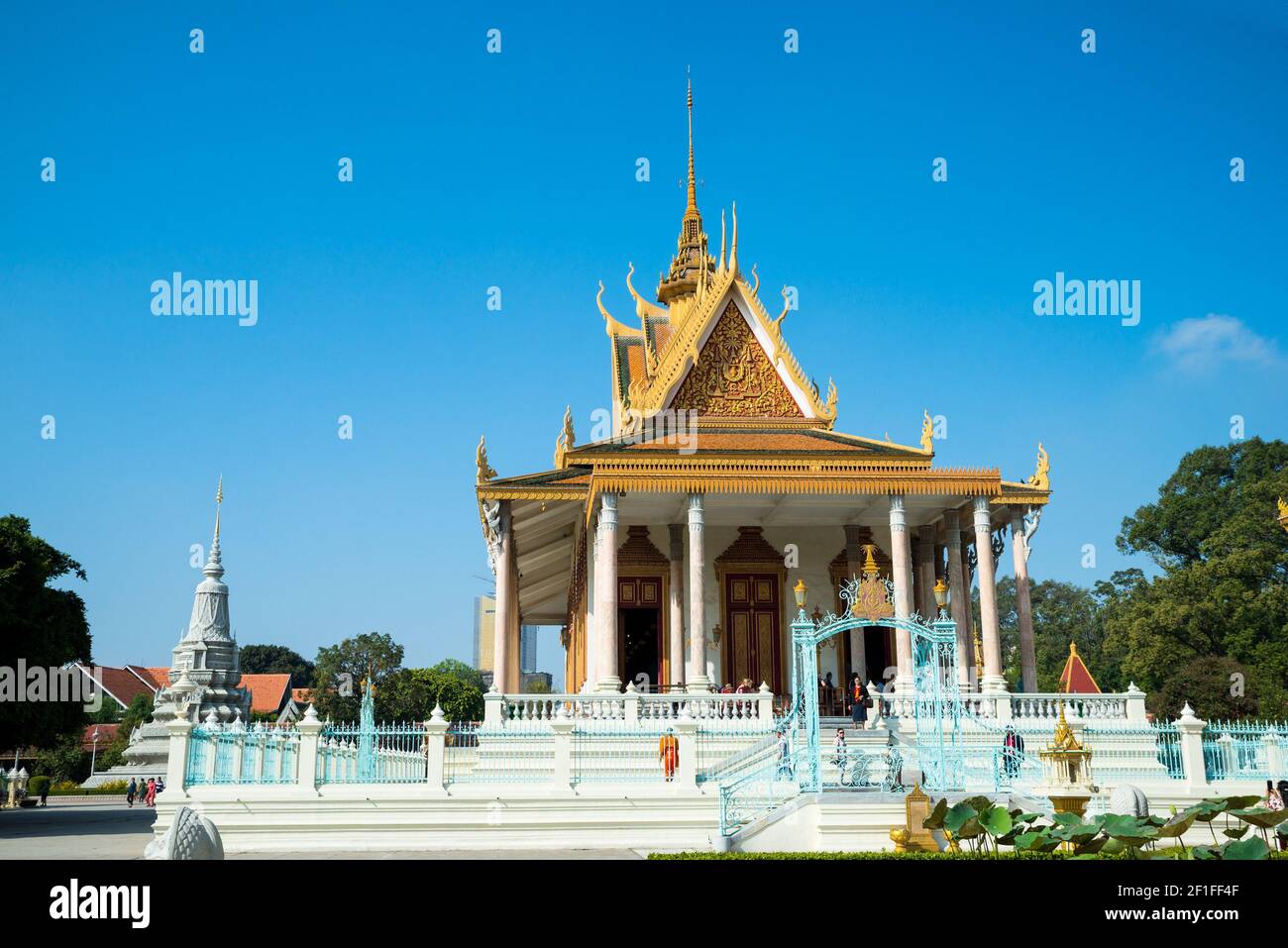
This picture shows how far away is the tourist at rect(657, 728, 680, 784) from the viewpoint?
→ 16.5 metres

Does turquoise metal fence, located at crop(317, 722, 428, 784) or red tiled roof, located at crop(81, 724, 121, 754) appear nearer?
turquoise metal fence, located at crop(317, 722, 428, 784)

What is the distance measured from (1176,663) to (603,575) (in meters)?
30.4

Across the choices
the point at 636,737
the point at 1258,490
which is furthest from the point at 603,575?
the point at 1258,490

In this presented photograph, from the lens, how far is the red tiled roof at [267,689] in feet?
264

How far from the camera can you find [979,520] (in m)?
22.1

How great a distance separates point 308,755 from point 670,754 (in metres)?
5.20

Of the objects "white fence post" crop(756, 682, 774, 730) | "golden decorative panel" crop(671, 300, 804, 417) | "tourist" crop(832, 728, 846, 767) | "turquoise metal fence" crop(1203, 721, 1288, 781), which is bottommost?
"turquoise metal fence" crop(1203, 721, 1288, 781)

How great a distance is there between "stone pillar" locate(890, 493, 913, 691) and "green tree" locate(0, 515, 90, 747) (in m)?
18.9

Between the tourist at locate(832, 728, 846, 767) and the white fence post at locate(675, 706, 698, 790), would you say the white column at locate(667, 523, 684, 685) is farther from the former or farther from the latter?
the white fence post at locate(675, 706, 698, 790)

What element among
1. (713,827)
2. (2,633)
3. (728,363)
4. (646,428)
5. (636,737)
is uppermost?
(728,363)

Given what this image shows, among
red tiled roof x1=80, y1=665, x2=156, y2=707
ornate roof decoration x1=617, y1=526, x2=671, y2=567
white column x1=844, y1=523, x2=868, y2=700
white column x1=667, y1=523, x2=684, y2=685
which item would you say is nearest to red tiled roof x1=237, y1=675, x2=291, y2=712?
red tiled roof x1=80, y1=665, x2=156, y2=707
